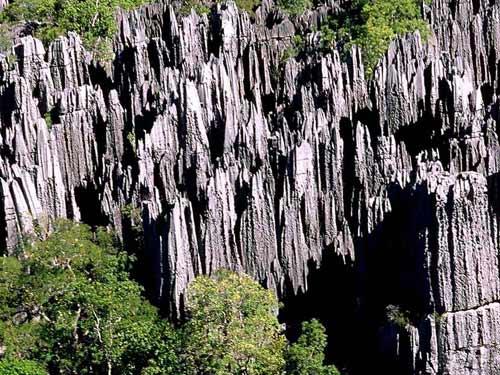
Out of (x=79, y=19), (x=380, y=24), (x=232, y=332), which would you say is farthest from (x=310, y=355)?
(x=79, y=19)

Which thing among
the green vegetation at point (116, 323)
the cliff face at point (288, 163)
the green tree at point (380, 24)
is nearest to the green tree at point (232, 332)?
the green vegetation at point (116, 323)

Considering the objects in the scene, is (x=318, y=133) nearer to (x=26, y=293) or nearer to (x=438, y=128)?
(x=438, y=128)

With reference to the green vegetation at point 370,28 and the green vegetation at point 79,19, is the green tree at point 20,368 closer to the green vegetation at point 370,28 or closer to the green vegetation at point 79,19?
the green vegetation at point 370,28

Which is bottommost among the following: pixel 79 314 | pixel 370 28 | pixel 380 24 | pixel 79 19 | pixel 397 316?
pixel 397 316

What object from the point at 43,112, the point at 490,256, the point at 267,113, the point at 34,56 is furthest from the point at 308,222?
the point at 34,56

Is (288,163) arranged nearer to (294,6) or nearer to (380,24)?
(380,24)

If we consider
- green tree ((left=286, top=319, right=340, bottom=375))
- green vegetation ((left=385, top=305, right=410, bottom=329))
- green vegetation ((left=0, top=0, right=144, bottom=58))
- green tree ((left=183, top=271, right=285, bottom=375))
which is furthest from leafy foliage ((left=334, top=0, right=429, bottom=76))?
green tree ((left=183, top=271, right=285, bottom=375))

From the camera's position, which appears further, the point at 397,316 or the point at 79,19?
the point at 79,19
